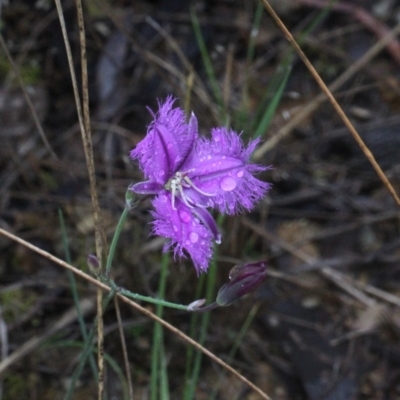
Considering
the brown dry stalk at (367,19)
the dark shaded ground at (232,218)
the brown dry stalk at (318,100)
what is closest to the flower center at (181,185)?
the dark shaded ground at (232,218)

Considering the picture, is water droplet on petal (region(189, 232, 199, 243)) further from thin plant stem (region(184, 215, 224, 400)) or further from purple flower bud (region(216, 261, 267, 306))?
thin plant stem (region(184, 215, 224, 400))

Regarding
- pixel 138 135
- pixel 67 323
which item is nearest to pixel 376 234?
pixel 138 135

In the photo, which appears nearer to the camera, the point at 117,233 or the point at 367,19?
the point at 117,233

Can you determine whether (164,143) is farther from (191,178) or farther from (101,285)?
(101,285)

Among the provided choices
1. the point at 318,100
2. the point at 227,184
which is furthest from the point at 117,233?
the point at 318,100

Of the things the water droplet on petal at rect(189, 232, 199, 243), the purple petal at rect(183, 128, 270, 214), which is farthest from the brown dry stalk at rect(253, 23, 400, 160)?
the water droplet on petal at rect(189, 232, 199, 243)

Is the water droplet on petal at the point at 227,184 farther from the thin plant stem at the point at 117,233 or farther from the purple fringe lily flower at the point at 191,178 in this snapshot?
the thin plant stem at the point at 117,233

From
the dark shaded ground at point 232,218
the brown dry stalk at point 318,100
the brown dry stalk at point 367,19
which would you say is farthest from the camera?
the brown dry stalk at point 367,19
